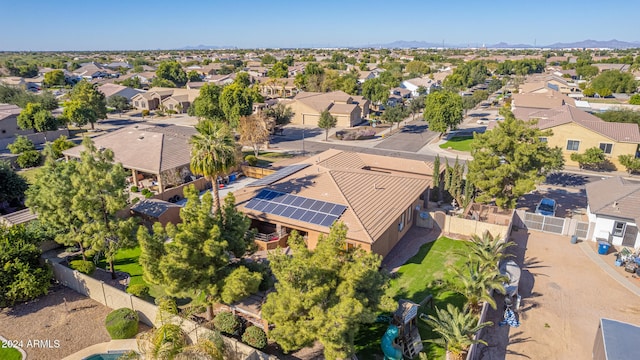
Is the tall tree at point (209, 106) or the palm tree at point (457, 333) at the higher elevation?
the tall tree at point (209, 106)

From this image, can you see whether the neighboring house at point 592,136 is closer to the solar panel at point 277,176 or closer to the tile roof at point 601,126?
the tile roof at point 601,126

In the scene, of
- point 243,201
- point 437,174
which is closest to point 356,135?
point 437,174

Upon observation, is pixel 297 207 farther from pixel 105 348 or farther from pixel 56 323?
pixel 56 323

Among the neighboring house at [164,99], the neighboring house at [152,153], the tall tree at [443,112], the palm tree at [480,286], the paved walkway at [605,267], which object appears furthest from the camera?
the neighboring house at [164,99]

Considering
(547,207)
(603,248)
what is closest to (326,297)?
(603,248)

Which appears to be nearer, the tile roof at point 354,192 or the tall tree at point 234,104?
the tile roof at point 354,192

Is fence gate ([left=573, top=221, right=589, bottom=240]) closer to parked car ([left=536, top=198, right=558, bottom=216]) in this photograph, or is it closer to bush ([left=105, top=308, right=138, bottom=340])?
parked car ([left=536, top=198, right=558, bottom=216])

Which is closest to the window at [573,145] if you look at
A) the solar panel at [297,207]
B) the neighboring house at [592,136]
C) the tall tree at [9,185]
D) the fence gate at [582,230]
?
the neighboring house at [592,136]
